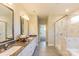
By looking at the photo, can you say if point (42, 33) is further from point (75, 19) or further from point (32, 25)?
point (75, 19)

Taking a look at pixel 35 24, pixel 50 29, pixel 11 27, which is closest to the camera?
pixel 11 27

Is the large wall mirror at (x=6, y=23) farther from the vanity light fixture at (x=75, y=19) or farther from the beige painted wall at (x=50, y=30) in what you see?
the beige painted wall at (x=50, y=30)

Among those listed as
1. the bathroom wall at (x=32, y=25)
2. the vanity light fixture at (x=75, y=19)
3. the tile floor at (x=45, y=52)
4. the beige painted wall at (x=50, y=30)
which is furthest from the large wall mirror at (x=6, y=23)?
the beige painted wall at (x=50, y=30)

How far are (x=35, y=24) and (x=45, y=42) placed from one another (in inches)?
99.7

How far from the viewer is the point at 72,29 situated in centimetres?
430

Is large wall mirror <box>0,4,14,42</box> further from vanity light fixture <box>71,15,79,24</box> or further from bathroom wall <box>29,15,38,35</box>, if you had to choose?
bathroom wall <box>29,15,38,35</box>

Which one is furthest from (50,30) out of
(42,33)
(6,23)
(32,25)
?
(6,23)

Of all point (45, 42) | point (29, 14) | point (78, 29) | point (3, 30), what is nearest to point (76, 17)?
point (78, 29)

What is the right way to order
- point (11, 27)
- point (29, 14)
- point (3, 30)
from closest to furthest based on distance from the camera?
point (3, 30), point (11, 27), point (29, 14)

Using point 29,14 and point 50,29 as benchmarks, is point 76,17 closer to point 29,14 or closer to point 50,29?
point 29,14

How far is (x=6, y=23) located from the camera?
2928mm

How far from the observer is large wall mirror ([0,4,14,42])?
2.65 metres

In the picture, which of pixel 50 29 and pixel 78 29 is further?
pixel 50 29

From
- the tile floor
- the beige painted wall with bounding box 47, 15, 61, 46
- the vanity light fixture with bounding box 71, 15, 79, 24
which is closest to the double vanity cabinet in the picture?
the tile floor
